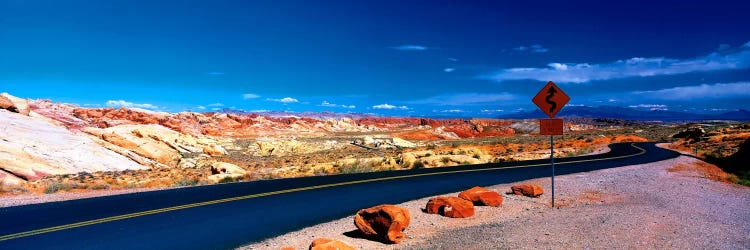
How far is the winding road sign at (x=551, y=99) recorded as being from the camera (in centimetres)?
1080

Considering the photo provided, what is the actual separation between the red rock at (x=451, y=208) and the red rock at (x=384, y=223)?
1966mm

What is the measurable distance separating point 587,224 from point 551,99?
123 inches

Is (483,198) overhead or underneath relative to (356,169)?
overhead

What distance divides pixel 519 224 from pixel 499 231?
0.84 m

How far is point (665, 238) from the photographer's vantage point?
8.14 meters

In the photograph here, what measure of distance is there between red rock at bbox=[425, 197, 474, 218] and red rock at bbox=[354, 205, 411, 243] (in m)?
1.97

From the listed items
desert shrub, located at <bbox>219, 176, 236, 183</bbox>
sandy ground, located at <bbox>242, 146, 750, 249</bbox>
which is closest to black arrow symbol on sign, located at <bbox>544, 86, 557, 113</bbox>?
sandy ground, located at <bbox>242, 146, 750, 249</bbox>

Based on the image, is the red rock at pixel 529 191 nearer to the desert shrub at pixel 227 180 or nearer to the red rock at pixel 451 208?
the red rock at pixel 451 208

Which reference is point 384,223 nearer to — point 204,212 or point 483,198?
point 483,198

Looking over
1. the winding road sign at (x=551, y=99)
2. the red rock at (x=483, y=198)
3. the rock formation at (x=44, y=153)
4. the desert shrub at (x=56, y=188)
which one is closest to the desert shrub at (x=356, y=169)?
the desert shrub at (x=56, y=188)

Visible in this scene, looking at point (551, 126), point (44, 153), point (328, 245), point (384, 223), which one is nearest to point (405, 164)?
point (551, 126)

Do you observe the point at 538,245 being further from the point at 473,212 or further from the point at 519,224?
the point at 473,212

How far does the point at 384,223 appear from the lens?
850 centimetres

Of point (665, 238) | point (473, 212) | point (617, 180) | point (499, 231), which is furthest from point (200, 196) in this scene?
point (617, 180)
